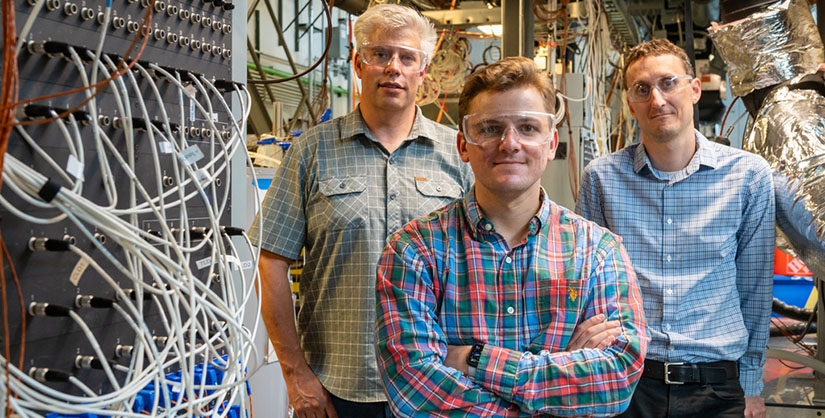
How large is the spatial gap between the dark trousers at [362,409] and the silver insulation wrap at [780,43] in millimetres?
2204

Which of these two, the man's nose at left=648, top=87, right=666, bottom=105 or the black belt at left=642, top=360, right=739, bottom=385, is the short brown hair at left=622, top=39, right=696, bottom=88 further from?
the black belt at left=642, top=360, right=739, bottom=385

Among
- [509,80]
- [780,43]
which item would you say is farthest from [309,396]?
[780,43]

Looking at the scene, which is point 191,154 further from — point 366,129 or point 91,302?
point 366,129

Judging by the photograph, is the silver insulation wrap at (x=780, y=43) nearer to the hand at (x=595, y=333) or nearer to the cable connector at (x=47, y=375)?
the hand at (x=595, y=333)

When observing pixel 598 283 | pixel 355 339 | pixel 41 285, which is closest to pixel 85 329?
pixel 41 285

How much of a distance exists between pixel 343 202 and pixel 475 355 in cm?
66

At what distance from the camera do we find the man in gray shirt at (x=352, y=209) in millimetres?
1774

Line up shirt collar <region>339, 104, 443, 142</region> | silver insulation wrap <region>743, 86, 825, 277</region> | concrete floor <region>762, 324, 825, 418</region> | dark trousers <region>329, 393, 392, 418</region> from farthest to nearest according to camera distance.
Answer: concrete floor <region>762, 324, 825, 418</region> → silver insulation wrap <region>743, 86, 825, 277</region> → shirt collar <region>339, 104, 443, 142</region> → dark trousers <region>329, 393, 392, 418</region>

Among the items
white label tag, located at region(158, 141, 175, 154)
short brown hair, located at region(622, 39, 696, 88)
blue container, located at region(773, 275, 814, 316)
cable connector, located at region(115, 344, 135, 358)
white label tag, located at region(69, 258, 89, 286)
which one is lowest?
blue container, located at region(773, 275, 814, 316)

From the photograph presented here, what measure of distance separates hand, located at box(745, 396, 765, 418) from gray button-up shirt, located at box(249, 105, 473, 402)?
965 mm

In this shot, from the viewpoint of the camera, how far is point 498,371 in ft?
4.14

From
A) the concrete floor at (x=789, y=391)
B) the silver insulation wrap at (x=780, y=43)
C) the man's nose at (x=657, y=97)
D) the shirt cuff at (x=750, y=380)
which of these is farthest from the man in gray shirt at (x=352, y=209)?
the concrete floor at (x=789, y=391)

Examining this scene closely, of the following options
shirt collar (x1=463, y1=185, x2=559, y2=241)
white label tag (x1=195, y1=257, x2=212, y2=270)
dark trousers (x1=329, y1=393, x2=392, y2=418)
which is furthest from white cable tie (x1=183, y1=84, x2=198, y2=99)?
dark trousers (x1=329, y1=393, x2=392, y2=418)

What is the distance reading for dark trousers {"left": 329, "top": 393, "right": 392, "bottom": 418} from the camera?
1.76 meters
